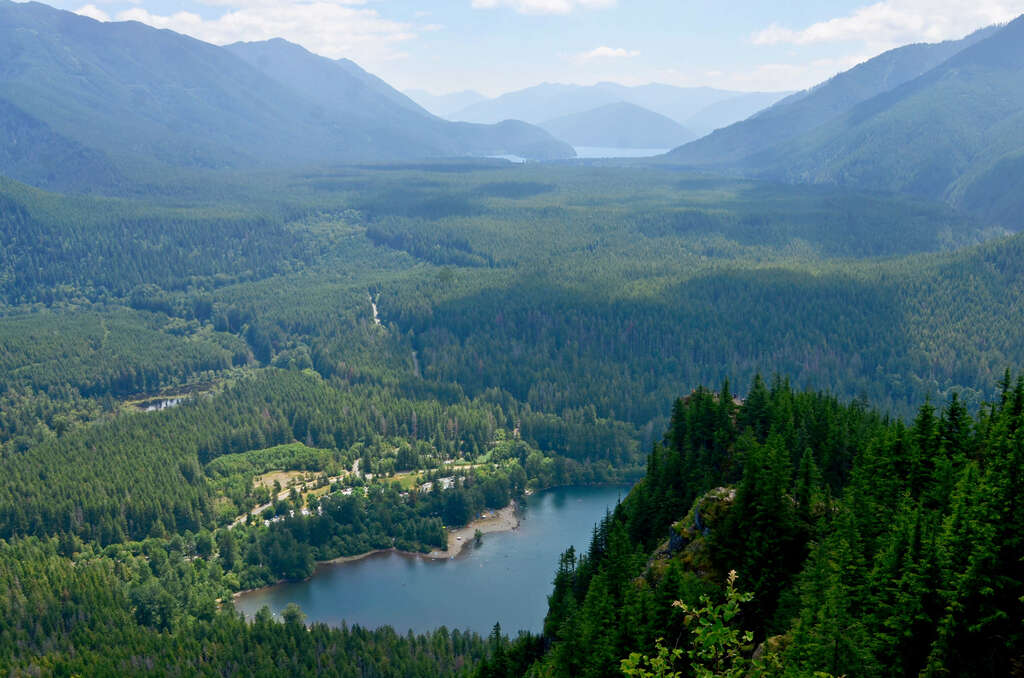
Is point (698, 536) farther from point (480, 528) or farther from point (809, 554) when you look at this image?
point (480, 528)

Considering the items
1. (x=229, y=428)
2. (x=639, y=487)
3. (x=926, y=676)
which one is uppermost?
(x=926, y=676)

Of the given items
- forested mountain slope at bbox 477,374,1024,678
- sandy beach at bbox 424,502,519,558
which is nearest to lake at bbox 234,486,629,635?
sandy beach at bbox 424,502,519,558

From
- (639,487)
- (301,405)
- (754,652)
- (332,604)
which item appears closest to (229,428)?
(301,405)

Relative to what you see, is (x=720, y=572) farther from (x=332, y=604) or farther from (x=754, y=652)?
(x=332, y=604)

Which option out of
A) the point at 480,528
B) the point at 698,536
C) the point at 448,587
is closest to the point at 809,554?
the point at 698,536

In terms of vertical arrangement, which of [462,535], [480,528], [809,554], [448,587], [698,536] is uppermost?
[809,554]

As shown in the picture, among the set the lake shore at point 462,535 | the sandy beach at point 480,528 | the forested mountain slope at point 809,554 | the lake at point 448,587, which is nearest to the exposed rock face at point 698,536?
the forested mountain slope at point 809,554

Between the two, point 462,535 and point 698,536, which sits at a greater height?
point 698,536

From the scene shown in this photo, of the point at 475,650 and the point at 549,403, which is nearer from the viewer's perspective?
the point at 475,650
